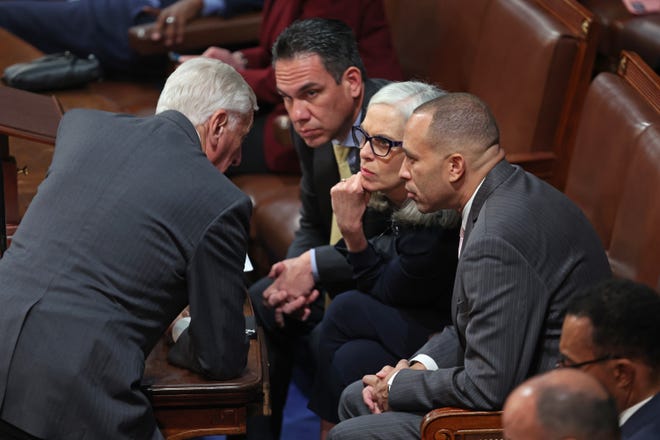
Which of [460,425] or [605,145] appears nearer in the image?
[460,425]

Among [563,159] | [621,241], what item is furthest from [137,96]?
[621,241]

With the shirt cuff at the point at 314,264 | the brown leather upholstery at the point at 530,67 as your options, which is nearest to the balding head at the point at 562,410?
the shirt cuff at the point at 314,264

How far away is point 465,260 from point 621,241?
2.02 ft

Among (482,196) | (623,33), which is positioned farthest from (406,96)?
(623,33)

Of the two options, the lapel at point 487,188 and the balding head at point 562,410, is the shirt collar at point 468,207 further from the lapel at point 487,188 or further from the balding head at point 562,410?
the balding head at point 562,410

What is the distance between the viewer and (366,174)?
261cm

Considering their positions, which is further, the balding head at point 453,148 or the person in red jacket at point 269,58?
the person in red jacket at point 269,58

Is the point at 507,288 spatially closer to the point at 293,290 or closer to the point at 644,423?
the point at 644,423

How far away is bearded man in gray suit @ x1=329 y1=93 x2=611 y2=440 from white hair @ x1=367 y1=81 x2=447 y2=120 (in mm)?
296

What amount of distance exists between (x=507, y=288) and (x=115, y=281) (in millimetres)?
711

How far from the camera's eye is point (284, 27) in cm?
371

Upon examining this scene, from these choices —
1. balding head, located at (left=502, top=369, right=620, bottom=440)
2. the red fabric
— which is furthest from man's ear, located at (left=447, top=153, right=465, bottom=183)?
the red fabric

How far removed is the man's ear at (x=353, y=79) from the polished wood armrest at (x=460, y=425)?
109cm

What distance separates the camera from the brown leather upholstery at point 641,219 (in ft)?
7.82
